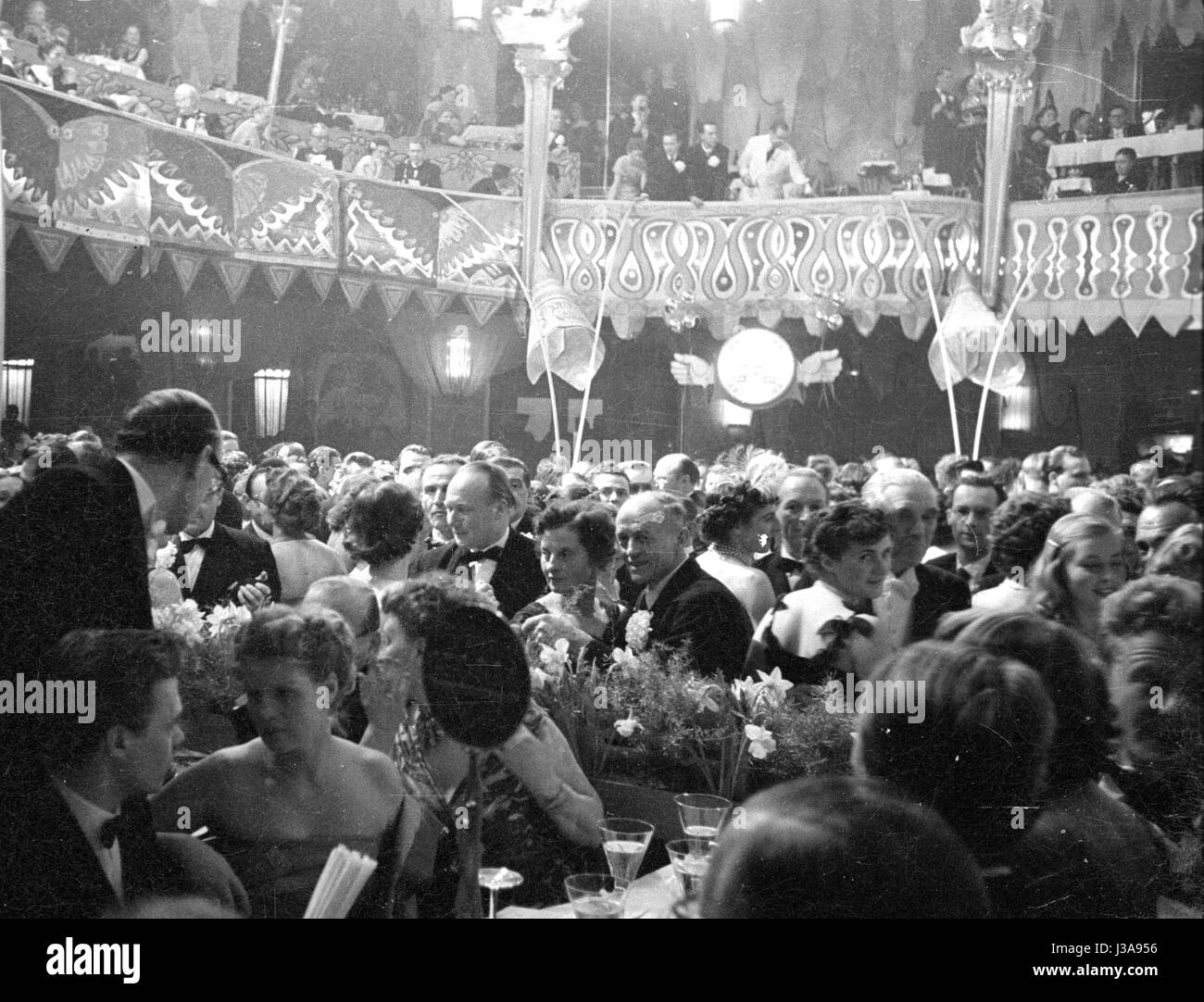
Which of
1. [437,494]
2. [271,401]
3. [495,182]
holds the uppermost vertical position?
[495,182]

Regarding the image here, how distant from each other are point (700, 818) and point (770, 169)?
1.46 meters

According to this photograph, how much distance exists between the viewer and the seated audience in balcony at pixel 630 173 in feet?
8.97

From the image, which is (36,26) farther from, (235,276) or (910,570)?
(910,570)

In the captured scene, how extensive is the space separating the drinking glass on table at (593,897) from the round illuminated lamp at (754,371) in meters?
1.14

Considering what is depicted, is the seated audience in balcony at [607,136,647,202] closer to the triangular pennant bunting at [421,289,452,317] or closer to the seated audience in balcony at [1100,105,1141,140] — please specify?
the triangular pennant bunting at [421,289,452,317]

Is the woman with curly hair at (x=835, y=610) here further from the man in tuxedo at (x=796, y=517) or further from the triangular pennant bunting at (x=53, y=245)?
the triangular pennant bunting at (x=53, y=245)

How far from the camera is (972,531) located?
102 inches

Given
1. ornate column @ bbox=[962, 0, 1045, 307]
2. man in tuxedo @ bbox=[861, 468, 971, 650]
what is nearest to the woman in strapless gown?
man in tuxedo @ bbox=[861, 468, 971, 650]

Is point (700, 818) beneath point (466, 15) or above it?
beneath

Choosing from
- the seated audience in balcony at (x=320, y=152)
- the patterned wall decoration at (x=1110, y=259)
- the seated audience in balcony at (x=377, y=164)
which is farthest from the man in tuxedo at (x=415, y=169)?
the patterned wall decoration at (x=1110, y=259)

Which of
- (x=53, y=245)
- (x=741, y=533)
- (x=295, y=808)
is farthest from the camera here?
(x=741, y=533)

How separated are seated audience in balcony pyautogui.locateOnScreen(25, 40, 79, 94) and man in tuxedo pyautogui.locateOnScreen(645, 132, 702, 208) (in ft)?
4.13

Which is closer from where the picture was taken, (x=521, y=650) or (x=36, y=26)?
(x=36, y=26)

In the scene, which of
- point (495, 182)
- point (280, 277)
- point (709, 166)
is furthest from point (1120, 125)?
point (280, 277)
